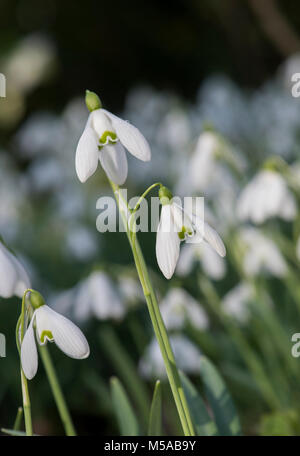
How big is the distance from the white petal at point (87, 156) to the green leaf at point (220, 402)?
0.48 metres

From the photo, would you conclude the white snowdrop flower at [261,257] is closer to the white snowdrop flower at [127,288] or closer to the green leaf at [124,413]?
the white snowdrop flower at [127,288]

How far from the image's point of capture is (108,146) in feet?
3.02

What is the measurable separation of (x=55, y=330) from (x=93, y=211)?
297cm

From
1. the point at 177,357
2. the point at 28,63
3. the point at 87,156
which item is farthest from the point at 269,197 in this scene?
the point at 28,63

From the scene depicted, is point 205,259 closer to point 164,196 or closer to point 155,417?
point 155,417

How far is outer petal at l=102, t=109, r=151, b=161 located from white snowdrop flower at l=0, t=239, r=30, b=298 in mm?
243

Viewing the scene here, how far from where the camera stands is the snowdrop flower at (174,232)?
0.84 metres

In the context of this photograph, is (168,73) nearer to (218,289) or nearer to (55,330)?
(218,289)

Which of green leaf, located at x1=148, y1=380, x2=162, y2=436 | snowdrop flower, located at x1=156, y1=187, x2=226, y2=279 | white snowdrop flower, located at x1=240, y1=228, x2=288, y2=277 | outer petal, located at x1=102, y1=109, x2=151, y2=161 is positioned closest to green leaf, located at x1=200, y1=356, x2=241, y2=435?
green leaf, located at x1=148, y1=380, x2=162, y2=436

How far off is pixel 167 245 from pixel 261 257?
0.89 m

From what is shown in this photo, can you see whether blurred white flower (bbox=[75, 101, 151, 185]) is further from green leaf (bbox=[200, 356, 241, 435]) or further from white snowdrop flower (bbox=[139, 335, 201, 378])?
white snowdrop flower (bbox=[139, 335, 201, 378])

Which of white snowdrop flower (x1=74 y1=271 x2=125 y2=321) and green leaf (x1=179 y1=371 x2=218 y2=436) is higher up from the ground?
white snowdrop flower (x1=74 y1=271 x2=125 y2=321)

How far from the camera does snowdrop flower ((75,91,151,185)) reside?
0.86 m

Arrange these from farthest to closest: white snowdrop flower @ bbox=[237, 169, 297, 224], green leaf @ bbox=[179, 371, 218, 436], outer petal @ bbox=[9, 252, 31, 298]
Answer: white snowdrop flower @ bbox=[237, 169, 297, 224], green leaf @ bbox=[179, 371, 218, 436], outer petal @ bbox=[9, 252, 31, 298]
